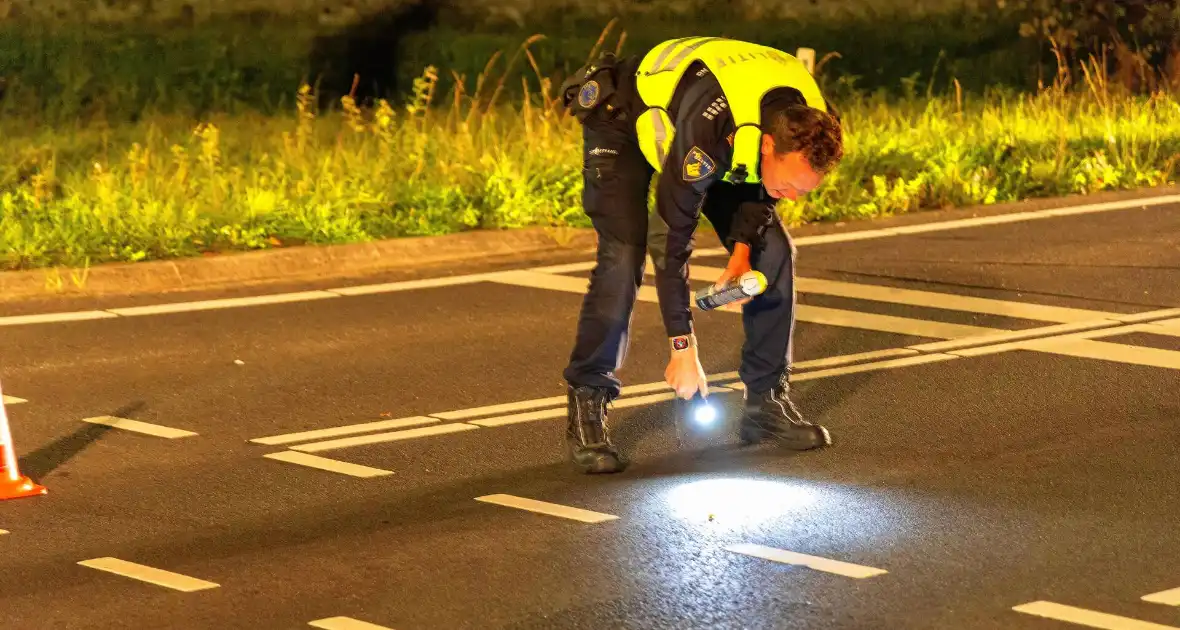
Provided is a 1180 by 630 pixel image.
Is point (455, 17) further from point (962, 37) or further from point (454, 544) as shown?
point (454, 544)

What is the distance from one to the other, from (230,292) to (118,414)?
2.93m

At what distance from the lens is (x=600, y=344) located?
24.5 ft

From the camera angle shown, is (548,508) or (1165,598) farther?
(548,508)

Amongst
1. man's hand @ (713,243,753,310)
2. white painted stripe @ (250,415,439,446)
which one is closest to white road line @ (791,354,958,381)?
white painted stripe @ (250,415,439,446)

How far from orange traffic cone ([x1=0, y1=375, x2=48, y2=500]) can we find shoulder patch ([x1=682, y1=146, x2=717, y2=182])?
2.36 meters

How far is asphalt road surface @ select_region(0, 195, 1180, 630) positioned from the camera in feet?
19.9

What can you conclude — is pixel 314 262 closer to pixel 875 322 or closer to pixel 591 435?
pixel 875 322

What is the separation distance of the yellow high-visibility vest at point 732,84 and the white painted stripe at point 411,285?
4364 mm

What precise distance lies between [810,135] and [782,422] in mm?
1469

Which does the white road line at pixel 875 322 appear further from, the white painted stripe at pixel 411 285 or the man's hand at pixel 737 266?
the man's hand at pixel 737 266

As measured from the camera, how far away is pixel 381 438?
8.13 m

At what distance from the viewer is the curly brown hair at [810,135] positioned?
6656mm

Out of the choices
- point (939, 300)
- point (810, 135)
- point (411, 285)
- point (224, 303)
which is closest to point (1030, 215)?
point (939, 300)

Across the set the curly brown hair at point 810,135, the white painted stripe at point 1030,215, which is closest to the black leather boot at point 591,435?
the curly brown hair at point 810,135
